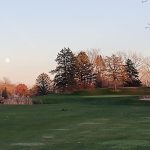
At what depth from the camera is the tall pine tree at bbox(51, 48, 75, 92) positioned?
98688 mm

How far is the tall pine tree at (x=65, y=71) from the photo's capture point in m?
98.7

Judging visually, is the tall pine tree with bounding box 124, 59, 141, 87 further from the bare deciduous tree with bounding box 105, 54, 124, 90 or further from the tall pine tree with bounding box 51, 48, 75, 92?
the tall pine tree with bounding box 51, 48, 75, 92

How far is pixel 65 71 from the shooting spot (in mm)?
99500

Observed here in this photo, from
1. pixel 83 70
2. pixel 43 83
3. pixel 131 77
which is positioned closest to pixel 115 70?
pixel 131 77

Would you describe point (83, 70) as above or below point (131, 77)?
above

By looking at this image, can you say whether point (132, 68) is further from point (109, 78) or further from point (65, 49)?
point (65, 49)

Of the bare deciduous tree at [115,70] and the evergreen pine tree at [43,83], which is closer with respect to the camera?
the bare deciduous tree at [115,70]

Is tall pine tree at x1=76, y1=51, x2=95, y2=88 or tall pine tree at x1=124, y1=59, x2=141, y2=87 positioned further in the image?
tall pine tree at x1=124, y1=59, x2=141, y2=87

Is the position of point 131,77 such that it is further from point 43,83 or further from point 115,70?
point 43,83

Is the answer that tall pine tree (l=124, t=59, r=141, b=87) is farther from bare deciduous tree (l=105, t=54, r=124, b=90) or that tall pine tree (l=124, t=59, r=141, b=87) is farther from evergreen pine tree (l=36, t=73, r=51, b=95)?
evergreen pine tree (l=36, t=73, r=51, b=95)

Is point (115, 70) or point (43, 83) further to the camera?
point (43, 83)

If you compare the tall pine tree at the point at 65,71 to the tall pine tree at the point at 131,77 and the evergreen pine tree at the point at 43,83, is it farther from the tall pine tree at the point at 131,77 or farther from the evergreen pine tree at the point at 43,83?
the tall pine tree at the point at 131,77

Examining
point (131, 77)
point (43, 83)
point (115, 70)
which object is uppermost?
point (115, 70)

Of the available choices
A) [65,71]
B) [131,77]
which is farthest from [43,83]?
[131,77]
